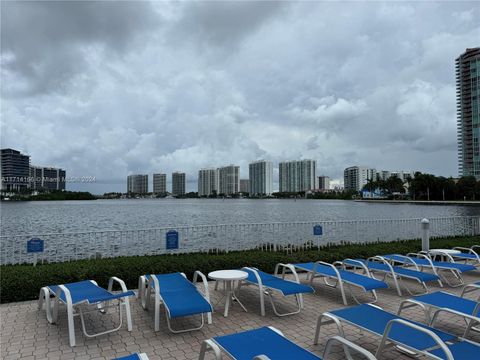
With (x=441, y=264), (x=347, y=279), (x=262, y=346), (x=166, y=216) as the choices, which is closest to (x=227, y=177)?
(x=166, y=216)

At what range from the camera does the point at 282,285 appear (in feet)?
19.8

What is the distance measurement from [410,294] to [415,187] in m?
120

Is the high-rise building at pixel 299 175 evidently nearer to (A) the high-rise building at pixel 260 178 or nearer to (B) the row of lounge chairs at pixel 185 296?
(A) the high-rise building at pixel 260 178

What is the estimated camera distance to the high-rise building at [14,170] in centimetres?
11806

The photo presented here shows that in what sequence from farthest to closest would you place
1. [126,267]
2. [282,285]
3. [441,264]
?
1. [441,264]
2. [126,267]
3. [282,285]

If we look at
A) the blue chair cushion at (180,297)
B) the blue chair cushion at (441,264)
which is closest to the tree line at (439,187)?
the blue chair cushion at (441,264)

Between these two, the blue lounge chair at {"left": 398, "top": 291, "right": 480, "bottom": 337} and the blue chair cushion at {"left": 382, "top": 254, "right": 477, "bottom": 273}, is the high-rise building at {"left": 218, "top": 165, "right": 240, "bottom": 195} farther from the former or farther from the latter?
the blue lounge chair at {"left": 398, "top": 291, "right": 480, "bottom": 337}

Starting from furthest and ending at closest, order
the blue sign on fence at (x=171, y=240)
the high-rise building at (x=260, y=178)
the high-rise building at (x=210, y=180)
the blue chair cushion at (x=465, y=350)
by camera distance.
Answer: the high-rise building at (x=210, y=180), the high-rise building at (x=260, y=178), the blue sign on fence at (x=171, y=240), the blue chair cushion at (x=465, y=350)

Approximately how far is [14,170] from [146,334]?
459 feet

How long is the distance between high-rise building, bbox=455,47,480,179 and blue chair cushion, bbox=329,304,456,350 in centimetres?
13649

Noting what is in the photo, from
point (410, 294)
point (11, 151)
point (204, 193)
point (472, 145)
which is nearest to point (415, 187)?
point (472, 145)

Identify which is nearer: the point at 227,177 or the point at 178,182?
the point at 227,177

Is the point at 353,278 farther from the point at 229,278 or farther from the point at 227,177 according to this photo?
the point at 227,177

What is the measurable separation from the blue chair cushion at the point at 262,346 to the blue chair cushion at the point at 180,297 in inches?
43.9
